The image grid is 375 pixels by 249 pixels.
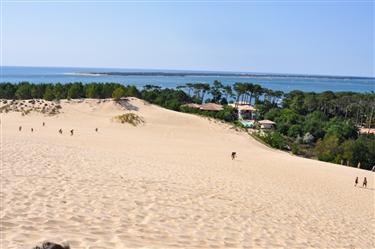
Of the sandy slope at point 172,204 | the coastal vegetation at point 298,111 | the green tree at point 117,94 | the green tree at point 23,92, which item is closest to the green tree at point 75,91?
the coastal vegetation at point 298,111

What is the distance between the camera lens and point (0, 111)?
4831 cm

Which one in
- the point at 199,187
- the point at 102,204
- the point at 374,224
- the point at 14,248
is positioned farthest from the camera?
the point at 199,187

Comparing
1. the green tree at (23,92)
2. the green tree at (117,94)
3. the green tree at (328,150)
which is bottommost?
the green tree at (328,150)

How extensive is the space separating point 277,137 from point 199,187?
3593 cm

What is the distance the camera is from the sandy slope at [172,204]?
8430 mm

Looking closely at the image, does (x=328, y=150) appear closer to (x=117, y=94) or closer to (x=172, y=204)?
(x=117, y=94)

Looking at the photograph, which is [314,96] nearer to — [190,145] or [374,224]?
[190,145]

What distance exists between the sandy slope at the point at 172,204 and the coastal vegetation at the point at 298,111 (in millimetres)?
20437

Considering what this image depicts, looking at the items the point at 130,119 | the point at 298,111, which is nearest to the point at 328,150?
the point at 130,119

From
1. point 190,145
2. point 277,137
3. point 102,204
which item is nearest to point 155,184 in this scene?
point 102,204

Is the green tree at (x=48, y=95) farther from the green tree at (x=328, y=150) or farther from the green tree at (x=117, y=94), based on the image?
the green tree at (x=328, y=150)

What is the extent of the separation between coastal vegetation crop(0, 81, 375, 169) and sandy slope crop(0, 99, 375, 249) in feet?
67.0

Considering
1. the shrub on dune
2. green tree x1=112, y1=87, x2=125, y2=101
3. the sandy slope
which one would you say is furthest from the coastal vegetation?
the sandy slope

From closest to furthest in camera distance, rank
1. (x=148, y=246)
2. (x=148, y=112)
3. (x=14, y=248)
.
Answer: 1. (x=14, y=248)
2. (x=148, y=246)
3. (x=148, y=112)
